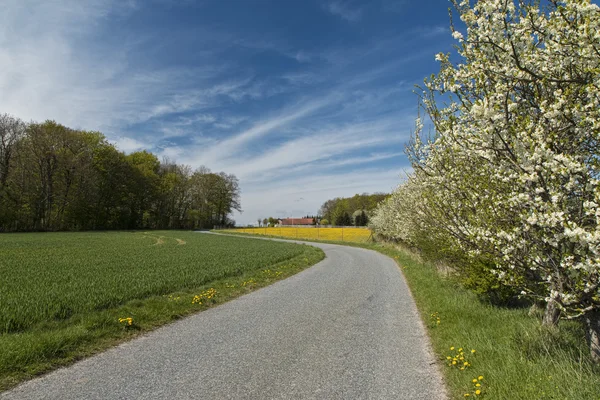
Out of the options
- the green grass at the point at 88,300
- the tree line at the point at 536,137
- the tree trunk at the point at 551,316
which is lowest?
the green grass at the point at 88,300

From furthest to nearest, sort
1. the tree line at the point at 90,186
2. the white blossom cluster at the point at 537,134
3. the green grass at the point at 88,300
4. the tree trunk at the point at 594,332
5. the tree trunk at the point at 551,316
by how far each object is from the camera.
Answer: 1. the tree line at the point at 90,186
2. the tree trunk at the point at 551,316
3. the green grass at the point at 88,300
4. the tree trunk at the point at 594,332
5. the white blossom cluster at the point at 537,134

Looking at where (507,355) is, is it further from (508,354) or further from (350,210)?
(350,210)

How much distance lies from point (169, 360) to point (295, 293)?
6277 mm

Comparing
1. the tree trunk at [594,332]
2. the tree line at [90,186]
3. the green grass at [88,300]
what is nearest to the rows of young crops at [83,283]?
the green grass at [88,300]

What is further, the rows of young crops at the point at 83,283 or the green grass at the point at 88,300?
the rows of young crops at the point at 83,283

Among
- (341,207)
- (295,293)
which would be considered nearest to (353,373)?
(295,293)

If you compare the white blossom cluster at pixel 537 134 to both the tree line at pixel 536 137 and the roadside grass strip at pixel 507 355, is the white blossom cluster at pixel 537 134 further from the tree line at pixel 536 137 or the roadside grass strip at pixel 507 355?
the roadside grass strip at pixel 507 355

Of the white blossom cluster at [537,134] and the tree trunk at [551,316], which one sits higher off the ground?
the white blossom cluster at [537,134]

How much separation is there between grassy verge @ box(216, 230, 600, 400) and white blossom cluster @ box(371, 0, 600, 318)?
841mm

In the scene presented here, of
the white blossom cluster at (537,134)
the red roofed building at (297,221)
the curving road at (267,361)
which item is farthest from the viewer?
the red roofed building at (297,221)

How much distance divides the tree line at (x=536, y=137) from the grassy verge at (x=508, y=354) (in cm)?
74

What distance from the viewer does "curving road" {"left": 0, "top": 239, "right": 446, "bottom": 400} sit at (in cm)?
447

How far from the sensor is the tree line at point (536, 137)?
349 centimetres

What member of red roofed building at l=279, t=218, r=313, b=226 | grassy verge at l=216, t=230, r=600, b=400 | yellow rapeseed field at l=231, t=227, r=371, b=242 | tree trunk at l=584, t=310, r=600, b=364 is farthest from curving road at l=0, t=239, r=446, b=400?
red roofed building at l=279, t=218, r=313, b=226
